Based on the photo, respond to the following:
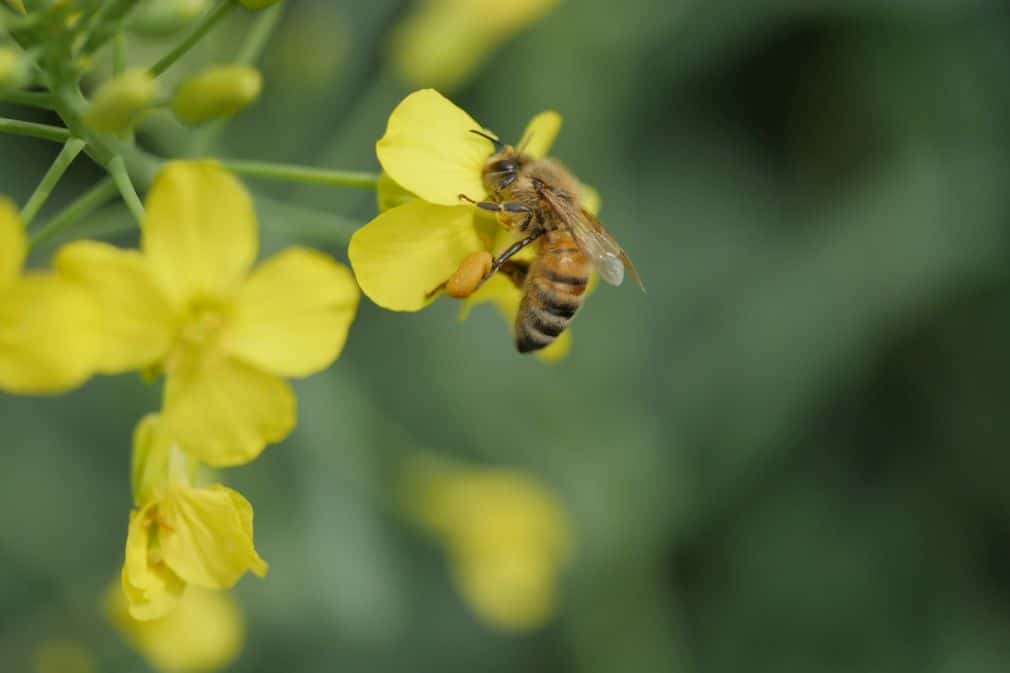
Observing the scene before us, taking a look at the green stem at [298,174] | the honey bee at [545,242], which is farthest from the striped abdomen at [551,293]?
the green stem at [298,174]

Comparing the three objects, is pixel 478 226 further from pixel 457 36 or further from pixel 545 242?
pixel 457 36

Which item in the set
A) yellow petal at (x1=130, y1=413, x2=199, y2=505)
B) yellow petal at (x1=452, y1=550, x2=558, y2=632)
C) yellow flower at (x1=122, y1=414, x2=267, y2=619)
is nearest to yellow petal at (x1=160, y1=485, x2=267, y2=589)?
yellow flower at (x1=122, y1=414, x2=267, y2=619)

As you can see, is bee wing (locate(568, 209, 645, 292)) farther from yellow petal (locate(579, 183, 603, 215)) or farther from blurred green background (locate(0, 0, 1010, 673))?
blurred green background (locate(0, 0, 1010, 673))

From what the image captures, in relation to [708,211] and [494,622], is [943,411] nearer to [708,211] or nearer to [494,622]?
[708,211]

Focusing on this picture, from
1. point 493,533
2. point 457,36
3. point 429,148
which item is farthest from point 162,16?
point 493,533

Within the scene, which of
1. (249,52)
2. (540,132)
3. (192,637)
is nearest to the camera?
(540,132)

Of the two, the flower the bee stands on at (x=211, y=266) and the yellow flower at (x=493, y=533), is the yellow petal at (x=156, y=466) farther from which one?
the yellow flower at (x=493, y=533)

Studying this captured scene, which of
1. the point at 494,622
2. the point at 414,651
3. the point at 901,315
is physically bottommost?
the point at 414,651

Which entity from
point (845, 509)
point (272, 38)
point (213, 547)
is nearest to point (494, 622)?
point (845, 509)
